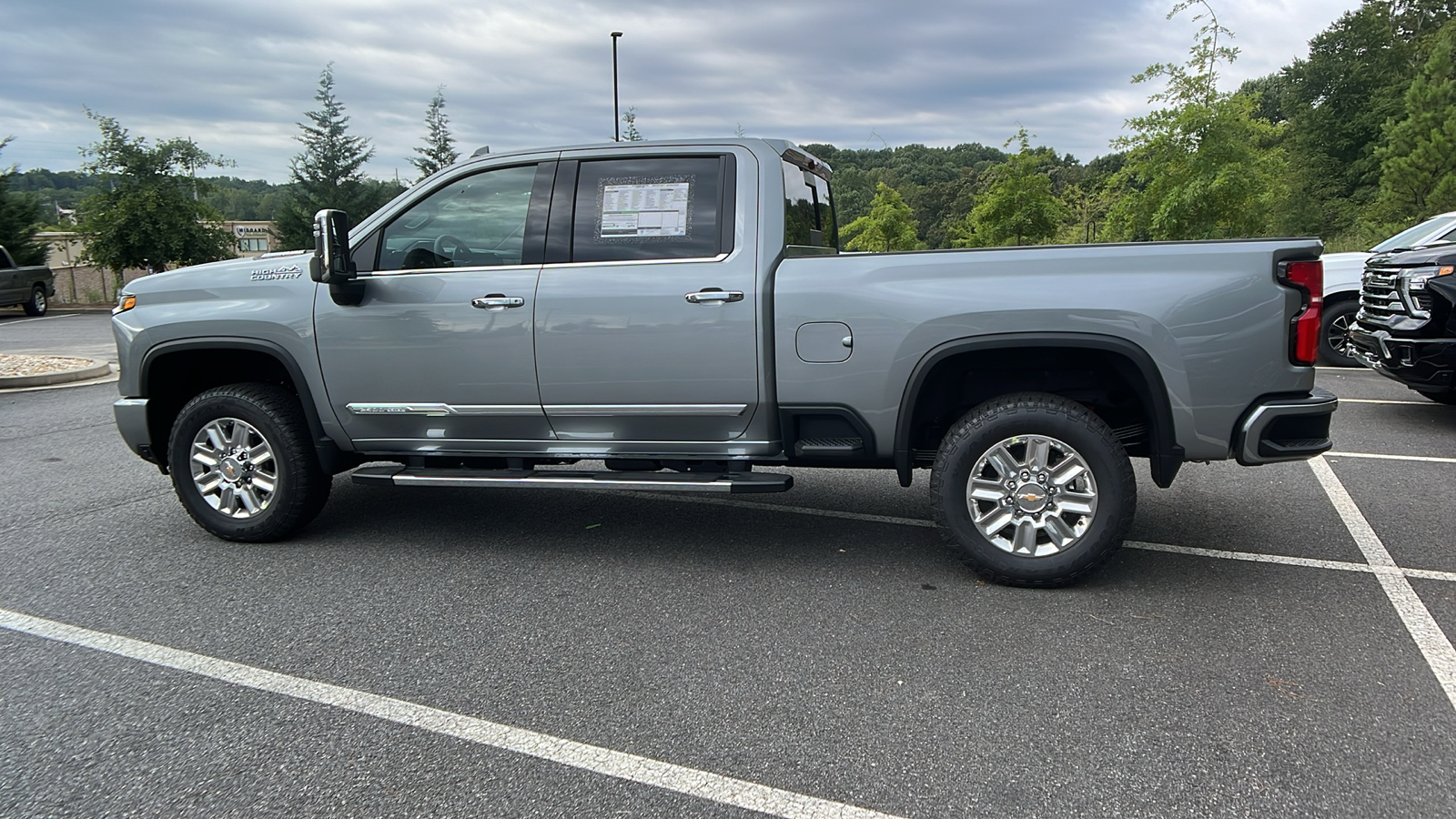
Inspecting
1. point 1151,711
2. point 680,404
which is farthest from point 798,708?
point 680,404

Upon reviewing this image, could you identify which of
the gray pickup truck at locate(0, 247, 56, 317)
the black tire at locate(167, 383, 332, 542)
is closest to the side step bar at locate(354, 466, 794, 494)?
the black tire at locate(167, 383, 332, 542)

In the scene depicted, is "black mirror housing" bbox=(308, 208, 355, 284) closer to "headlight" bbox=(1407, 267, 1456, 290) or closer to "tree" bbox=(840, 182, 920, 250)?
"headlight" bbox=(1407, 267, 1456, 290)

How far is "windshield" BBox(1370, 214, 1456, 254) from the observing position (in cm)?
922

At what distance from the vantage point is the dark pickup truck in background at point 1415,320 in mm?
7234

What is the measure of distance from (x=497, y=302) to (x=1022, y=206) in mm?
25919

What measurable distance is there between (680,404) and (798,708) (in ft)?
5.81

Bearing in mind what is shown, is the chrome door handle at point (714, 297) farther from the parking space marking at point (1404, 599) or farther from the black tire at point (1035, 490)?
the parking space marking at point (1404, 599)

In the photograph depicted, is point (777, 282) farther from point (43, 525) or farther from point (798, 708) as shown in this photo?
point (43, 525)

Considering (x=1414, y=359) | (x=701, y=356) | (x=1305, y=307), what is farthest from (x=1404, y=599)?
(x=1414, y=359)

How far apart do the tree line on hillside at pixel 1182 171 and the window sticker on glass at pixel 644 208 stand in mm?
1693

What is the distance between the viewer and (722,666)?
3.46 meters

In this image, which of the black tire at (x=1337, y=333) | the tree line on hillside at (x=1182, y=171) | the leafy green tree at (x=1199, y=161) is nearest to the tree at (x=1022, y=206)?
the tree line on hillside at (x=1182, y=171)

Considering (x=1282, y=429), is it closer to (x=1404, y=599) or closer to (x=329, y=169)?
(x=1404, y=599)

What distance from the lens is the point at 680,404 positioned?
4.50 m
